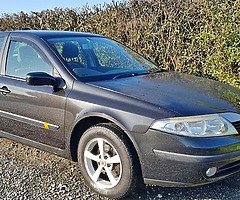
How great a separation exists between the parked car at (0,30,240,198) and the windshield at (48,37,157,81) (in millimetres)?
13

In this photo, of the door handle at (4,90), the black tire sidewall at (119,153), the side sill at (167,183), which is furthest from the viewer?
the door handle at (4,90)

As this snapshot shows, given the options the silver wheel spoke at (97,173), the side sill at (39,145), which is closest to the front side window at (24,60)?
the side sill at (39,145)

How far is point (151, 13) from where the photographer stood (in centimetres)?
759

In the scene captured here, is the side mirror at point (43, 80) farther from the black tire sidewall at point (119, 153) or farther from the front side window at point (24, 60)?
the black tire sidewall at point (119, 153)

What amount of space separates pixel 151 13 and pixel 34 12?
3.91m

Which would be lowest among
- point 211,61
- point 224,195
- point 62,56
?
point 224,195

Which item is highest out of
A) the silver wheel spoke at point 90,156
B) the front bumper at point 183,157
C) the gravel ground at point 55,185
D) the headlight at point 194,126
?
the headlight at point 194,126

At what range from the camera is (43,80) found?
3922 mm

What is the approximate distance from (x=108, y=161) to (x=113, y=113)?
48cm

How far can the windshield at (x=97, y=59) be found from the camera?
4.21 meters

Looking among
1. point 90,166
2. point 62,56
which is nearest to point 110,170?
point 90,166

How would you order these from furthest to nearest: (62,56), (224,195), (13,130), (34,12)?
(34,12) < (13,130) < (62,56) < (224,195)

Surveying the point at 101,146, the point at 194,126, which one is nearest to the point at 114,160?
the point at 101,146

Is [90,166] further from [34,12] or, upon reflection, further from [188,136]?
[34,12]
